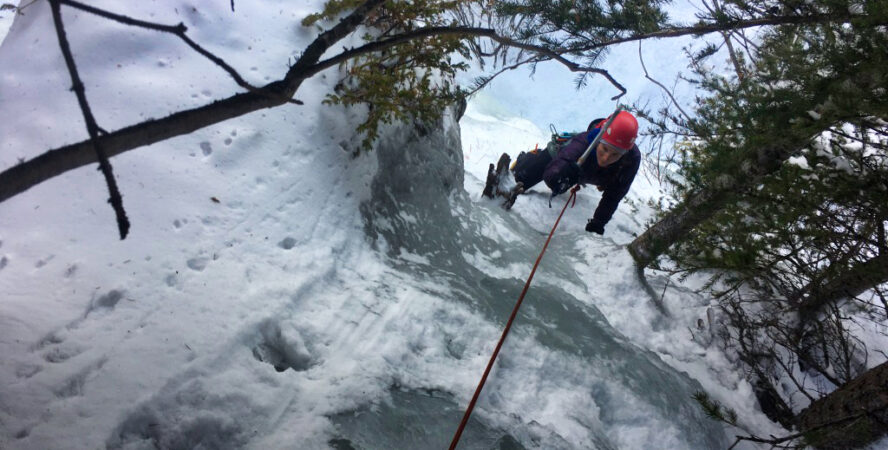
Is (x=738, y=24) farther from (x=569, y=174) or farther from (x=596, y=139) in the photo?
(x=569, y=174)

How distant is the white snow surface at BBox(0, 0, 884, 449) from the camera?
2.04 m

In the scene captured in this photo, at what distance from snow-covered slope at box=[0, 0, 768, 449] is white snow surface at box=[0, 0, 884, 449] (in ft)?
0.04

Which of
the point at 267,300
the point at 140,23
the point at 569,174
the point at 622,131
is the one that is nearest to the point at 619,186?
the point at 569,174

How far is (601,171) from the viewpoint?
5.42m

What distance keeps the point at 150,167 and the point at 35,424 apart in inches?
64.1

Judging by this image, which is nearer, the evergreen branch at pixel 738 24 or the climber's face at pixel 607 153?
the evergreen branch at pixel 738 24

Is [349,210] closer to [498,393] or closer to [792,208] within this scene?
[498,393]

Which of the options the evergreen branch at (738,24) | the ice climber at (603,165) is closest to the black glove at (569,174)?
the ice climber at (603,165)

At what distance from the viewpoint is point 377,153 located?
4.14 meters

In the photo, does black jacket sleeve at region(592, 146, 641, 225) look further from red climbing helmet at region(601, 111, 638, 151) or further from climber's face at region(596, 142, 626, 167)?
red climbing helmet at region(601, 111, 638, 151)

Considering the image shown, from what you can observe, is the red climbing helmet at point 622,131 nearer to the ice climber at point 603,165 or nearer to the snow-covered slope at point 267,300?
the ice climber at point 603,165

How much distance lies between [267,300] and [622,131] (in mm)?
4049

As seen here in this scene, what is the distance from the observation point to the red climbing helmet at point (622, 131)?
15.7 ft

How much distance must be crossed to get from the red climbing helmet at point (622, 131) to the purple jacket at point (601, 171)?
0.34 meters
